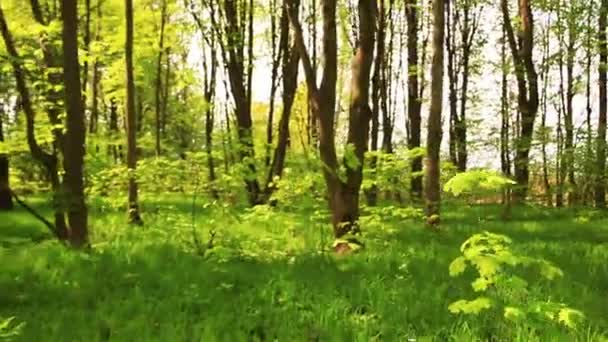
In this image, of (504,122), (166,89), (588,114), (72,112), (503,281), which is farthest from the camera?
(588,114)

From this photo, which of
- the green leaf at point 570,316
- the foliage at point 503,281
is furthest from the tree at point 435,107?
the green leaf at point 570,316

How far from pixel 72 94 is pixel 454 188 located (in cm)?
484

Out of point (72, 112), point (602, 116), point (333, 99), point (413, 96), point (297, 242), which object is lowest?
point (297, 242)

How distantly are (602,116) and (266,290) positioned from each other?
800 inches

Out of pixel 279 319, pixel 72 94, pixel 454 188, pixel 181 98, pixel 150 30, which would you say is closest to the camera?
pixel 454 188

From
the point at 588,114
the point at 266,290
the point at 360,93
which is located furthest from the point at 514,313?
the point at 588,114

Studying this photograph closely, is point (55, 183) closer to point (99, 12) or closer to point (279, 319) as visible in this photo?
point (279, 319)

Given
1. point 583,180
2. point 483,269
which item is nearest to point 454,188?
point 483,269

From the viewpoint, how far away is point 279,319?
429cm

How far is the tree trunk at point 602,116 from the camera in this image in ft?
36.6

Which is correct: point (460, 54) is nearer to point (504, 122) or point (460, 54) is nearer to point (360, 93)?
point (504, 122)

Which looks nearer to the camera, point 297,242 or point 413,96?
point 297,242

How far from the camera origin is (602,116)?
70.6 ft

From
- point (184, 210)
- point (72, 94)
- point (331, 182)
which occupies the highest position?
point (72, 94)
